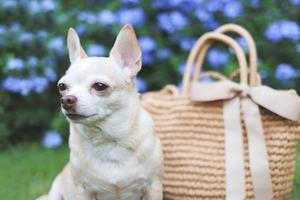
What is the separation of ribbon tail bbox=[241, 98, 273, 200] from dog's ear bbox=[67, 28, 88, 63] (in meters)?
0.74

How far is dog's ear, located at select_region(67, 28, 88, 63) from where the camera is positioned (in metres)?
2.75

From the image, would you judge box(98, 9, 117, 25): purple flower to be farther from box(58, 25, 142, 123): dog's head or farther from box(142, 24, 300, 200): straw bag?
box(58, 25, 142, 123): dog's head

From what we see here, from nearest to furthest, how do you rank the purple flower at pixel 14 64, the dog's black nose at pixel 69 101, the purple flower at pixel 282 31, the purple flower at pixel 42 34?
the dog's black nose at pixel 69 101 < the purple flower at pixel 14 64 < the purple flower at pixel 282 31 < the purple flower at pixel 42 34

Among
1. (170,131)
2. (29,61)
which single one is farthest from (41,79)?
(170,131)

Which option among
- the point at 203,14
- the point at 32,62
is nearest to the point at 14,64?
the point at 32,62

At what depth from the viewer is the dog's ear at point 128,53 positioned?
2.70m

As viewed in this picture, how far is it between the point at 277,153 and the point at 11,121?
1920mm

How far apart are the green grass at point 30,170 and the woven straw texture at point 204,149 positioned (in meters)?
0.30

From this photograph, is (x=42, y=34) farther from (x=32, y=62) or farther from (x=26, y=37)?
(x=32, y=62)

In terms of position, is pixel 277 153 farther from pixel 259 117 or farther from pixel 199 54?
pixel 199 54

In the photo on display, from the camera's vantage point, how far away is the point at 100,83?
256 centimetres

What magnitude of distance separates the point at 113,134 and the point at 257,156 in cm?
63

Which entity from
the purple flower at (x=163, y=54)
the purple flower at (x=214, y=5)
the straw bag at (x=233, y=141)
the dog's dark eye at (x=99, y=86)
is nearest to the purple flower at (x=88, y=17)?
the purple flower at (x=163, y=54)

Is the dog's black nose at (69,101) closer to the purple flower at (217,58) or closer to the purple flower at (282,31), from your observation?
the purple flower at (217,58)
